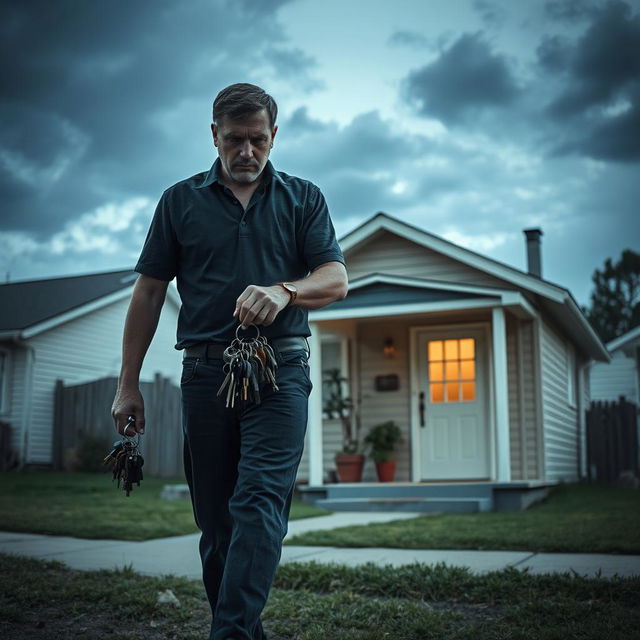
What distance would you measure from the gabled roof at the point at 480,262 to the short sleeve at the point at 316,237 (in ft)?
29.5

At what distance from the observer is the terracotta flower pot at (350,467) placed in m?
12.0

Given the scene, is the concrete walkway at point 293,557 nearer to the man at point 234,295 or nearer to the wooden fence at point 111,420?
the man at point 234,295

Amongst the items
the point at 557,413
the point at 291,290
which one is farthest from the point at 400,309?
the point at 291,290

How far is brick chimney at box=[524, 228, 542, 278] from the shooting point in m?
A: 13.7

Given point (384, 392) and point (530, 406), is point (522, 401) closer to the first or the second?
point (530, 406)

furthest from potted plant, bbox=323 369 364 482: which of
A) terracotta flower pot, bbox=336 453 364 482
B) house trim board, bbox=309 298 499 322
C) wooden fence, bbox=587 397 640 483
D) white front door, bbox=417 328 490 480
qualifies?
wooden fence, bbox=587 397 640 483

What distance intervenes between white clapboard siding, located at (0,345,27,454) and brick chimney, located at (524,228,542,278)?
10.6m

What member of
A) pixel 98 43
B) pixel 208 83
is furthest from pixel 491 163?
pixel 98 43

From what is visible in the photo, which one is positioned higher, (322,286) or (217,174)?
(217,174)

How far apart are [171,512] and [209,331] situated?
257 inches

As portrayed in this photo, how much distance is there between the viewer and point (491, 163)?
2614 centimetres

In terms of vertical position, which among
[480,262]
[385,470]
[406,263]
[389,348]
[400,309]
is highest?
[406,263]

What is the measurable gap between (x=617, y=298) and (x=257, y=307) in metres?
41.9

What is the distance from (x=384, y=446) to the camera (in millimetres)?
12148
